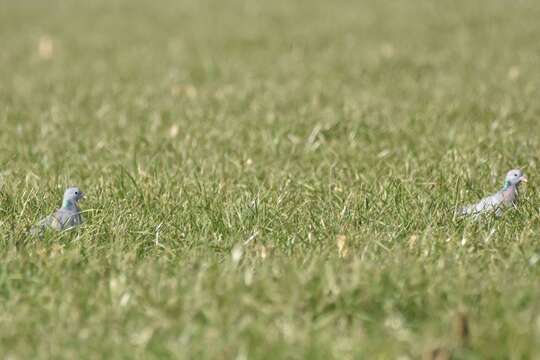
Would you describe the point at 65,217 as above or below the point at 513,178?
below

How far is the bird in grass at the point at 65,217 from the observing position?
178 inches

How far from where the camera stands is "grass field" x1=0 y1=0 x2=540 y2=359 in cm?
336

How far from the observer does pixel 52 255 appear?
4.09 m

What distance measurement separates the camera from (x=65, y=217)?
4605mm

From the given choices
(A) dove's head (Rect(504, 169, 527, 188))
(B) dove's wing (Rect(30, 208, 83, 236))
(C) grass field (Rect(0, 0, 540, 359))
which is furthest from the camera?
(A) dove's head (Rect(504, 169, 527, 188))

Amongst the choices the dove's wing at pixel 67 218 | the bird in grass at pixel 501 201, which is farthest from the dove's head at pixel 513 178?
the dove's wing at pixel 67 218

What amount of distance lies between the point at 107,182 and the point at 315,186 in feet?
4.09

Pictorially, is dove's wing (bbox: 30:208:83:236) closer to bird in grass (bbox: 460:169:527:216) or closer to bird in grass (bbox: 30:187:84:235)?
bird in grass (bbox: 30:187:84:235)

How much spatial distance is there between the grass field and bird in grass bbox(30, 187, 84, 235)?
0.07 m

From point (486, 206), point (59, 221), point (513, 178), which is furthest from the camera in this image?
point (513, 178)

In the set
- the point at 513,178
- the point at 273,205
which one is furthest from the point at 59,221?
the point at 513,178

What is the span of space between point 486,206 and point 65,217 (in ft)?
6.89

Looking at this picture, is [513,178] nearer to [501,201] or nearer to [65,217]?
[501,201]

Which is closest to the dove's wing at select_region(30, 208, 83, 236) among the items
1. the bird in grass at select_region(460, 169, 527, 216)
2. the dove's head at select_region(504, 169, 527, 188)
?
the bird in grass at select_region(460, 169, 527, 216)
